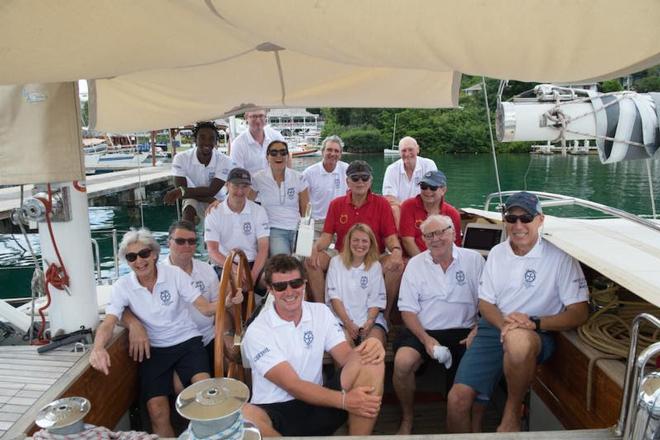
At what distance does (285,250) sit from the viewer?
4676 mm

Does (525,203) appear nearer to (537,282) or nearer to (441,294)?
(537,282)

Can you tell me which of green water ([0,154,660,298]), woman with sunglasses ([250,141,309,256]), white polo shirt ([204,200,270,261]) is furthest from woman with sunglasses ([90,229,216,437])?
green water ([0,154,660,298])

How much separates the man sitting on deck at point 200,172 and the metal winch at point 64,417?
3483 mm

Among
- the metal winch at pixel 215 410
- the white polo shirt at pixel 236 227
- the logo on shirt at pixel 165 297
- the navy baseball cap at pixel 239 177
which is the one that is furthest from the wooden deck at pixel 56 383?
the navy baseball cap at pixel 239 177

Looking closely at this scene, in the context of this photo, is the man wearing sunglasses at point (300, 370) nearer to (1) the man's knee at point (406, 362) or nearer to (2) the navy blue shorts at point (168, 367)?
(1) the man's knee at point (406, 362)

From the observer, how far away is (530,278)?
2973 millimetres

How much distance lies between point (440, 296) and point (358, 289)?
0.55 m

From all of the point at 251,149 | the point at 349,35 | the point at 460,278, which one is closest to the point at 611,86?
the point at 460,278

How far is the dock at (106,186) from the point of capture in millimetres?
14962

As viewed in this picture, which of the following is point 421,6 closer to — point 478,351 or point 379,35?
point 379,35

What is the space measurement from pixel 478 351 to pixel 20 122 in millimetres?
2820

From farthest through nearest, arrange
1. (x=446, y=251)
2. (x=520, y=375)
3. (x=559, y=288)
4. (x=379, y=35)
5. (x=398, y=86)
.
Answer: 1. (x=398, y=86)
2. (x=446, y=251)
3. (x=559, y=288)
4. (x=520, y=375)
5. (x=379, y=35)

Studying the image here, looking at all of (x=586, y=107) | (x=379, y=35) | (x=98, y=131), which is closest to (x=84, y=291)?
(x=98, y=131)

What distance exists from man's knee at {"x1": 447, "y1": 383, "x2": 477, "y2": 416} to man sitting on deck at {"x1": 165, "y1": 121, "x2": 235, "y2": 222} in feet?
10.6
